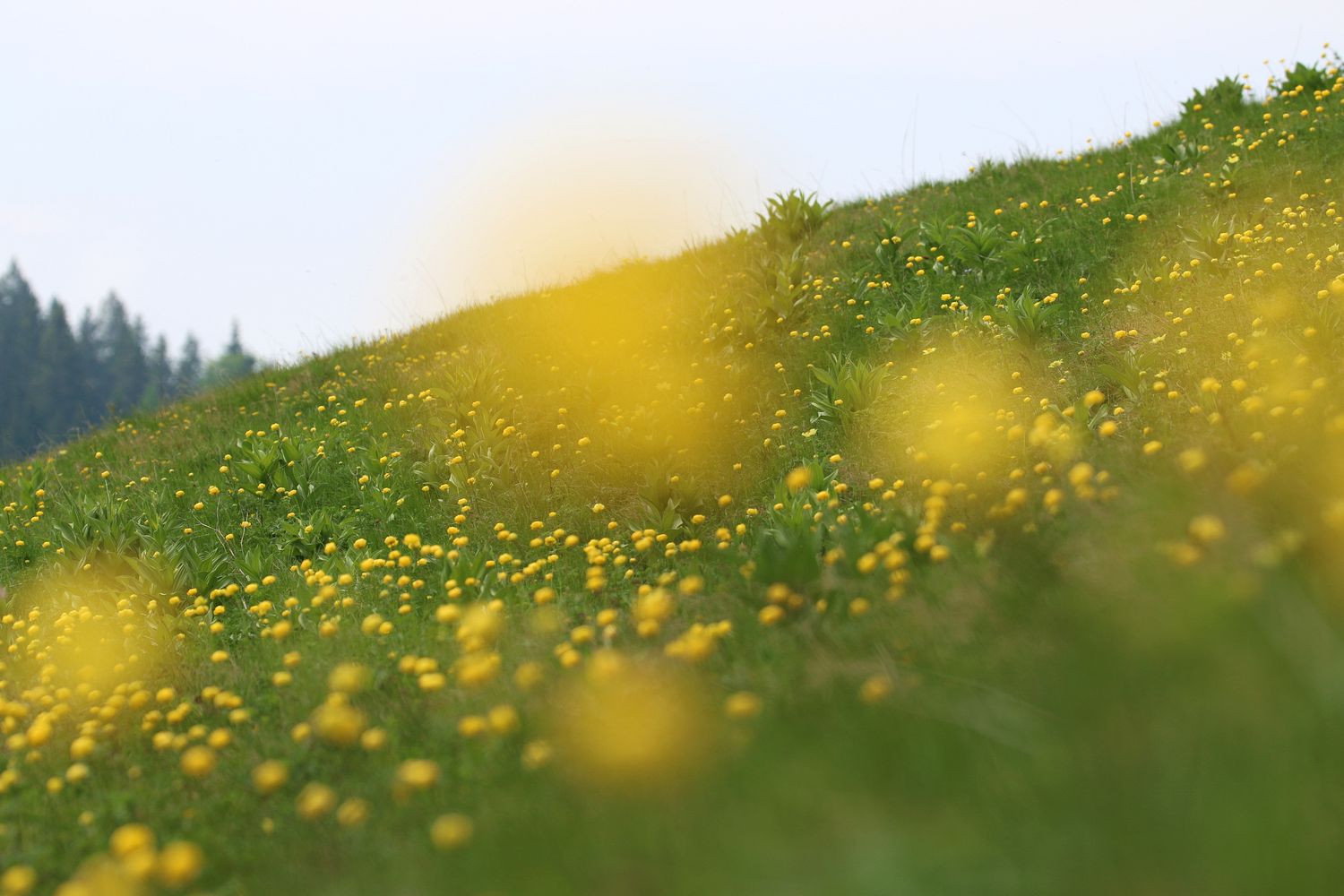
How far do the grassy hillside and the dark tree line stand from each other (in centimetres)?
6581

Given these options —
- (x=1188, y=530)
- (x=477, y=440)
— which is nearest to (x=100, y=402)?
(x=477, y=440)

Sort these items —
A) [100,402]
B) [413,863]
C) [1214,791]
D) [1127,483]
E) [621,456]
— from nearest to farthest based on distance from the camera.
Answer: [1214,791] → [413,863] → [1127,483] → [621,456] → [100,402]

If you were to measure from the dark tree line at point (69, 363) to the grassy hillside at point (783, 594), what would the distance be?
65.8m

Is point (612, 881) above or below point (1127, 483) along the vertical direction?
below

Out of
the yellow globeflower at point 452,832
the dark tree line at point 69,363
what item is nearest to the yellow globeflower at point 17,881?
the yellow globeflower at point 452,832

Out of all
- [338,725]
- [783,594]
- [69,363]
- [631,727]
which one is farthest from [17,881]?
[69,363]

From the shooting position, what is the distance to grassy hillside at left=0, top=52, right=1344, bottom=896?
2.16 meters

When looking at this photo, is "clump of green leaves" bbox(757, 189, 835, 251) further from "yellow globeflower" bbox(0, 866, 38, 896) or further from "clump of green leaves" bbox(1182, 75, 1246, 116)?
"yellow globeflower" bbox(0, 866, 38, 896)

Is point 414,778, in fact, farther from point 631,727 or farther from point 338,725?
point 631,727

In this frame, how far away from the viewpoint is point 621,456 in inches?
289

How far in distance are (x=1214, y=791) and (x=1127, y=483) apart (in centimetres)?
212

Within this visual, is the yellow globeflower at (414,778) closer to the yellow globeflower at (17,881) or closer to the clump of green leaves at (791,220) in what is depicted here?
the yellow globeflower at (17,881)

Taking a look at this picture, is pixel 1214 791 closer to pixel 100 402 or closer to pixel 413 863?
pixel 413 863

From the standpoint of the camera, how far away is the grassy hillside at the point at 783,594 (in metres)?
2.16
